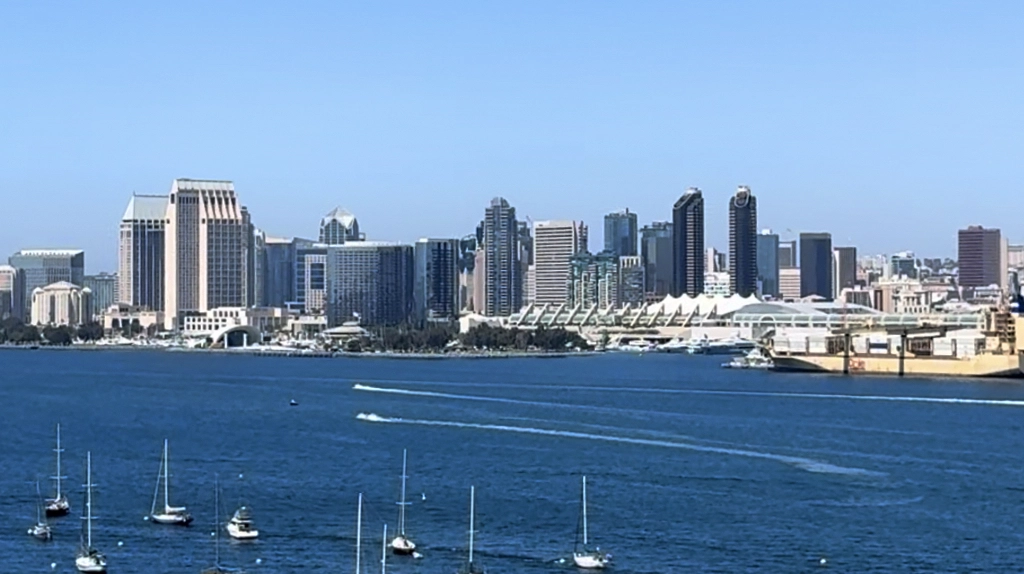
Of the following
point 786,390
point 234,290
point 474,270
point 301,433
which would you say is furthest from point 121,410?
point 474,270

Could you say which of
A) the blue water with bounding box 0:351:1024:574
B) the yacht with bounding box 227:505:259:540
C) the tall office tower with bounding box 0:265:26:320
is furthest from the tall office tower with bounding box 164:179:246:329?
the yacht with bounding box 227:505:259:540

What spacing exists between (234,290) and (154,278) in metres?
9.88

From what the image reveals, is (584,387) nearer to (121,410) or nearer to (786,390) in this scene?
(786,390)

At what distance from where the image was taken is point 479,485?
21.5 metres

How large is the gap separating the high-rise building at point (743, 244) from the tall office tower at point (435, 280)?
20040mm

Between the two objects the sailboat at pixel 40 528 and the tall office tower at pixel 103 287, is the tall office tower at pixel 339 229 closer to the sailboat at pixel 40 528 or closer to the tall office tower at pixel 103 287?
the tall office tower at pixel 103 287

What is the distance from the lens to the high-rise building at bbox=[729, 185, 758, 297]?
126375mm

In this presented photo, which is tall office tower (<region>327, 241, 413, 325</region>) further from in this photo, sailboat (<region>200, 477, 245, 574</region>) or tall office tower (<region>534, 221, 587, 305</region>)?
sailboat (<region>200, 477, 245, 574</region>)

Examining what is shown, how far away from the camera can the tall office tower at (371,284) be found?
109125 millimetres

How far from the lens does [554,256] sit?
122562 millimetres

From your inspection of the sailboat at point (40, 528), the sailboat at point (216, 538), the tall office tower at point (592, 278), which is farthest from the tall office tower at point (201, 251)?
the sailboat at point (40, 528)

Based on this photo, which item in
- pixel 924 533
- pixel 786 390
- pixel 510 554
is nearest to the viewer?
pixel 510 554

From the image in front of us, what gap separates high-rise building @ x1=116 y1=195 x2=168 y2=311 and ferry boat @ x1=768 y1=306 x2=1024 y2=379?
66944mm

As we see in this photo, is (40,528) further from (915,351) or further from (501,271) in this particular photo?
(501,271)
